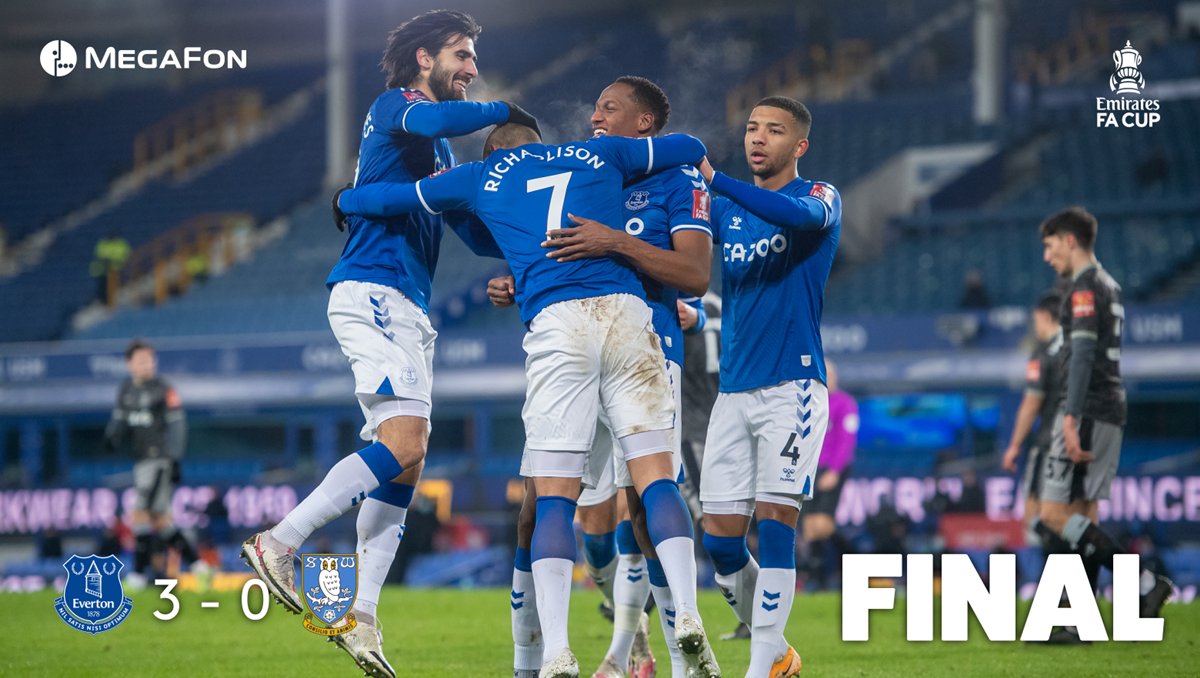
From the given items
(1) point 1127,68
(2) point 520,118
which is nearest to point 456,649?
(2) point 520,118

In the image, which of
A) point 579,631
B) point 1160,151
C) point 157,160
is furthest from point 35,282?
point 579,631

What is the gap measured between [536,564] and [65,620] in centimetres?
473

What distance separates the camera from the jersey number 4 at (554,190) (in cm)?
534

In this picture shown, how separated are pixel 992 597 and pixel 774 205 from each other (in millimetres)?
2859

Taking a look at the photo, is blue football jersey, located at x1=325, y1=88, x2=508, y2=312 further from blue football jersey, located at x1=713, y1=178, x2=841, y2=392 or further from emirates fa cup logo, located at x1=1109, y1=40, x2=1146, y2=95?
emirates fa cup logo, located at x1=1109, y1=40, x2=1146, y2=95

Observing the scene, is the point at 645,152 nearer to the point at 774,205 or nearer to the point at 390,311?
the point at 774,205

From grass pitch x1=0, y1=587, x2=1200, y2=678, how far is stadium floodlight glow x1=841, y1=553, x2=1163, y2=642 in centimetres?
13

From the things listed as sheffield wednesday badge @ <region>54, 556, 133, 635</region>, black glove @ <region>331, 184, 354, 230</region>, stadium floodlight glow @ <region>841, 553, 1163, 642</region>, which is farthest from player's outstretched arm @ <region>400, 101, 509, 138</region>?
sheffield wednesday badge @ <region>54, 556, 133, 635</region>

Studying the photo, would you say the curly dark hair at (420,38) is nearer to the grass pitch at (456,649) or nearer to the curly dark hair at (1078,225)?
the grass pitch at (456,649)

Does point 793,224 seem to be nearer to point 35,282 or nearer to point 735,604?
point 735,604

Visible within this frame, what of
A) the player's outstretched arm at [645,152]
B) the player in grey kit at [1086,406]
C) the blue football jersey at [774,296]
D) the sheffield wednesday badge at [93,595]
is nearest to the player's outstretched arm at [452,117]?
the player's outstretched arm at [645,152]

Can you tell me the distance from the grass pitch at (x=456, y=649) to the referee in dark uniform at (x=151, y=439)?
2.13 meters

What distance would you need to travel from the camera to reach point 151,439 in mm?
12508

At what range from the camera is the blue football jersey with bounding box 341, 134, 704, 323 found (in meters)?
5.34
